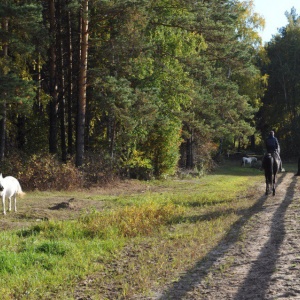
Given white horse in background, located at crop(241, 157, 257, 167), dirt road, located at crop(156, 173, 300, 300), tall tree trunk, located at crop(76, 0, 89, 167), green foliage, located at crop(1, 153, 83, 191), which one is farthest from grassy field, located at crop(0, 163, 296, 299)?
white horse in background, located at crop(241, 157, 257, 167)

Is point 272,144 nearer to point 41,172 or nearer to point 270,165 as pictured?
point 270,165

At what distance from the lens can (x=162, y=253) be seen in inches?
325

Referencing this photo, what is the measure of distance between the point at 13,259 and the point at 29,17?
38.5 ft

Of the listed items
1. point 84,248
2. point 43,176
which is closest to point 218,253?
point 84,248

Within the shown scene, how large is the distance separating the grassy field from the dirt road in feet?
0.98

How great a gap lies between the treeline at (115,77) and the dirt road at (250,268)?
10693mm

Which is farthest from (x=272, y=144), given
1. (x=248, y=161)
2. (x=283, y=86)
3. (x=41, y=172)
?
(x=283, y=86)

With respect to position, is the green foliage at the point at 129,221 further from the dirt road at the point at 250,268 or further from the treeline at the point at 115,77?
the treeline at the point at 115,77

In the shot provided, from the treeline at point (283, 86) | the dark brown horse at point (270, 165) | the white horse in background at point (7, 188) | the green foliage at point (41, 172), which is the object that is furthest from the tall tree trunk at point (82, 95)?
the treeline at point (283, 86)

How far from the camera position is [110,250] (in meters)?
8.59

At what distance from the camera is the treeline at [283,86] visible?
51969mm

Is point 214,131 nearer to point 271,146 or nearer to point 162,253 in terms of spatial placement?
point 271,146

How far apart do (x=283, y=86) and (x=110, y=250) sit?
48.5 m

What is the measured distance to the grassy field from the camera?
6445 millimetres
